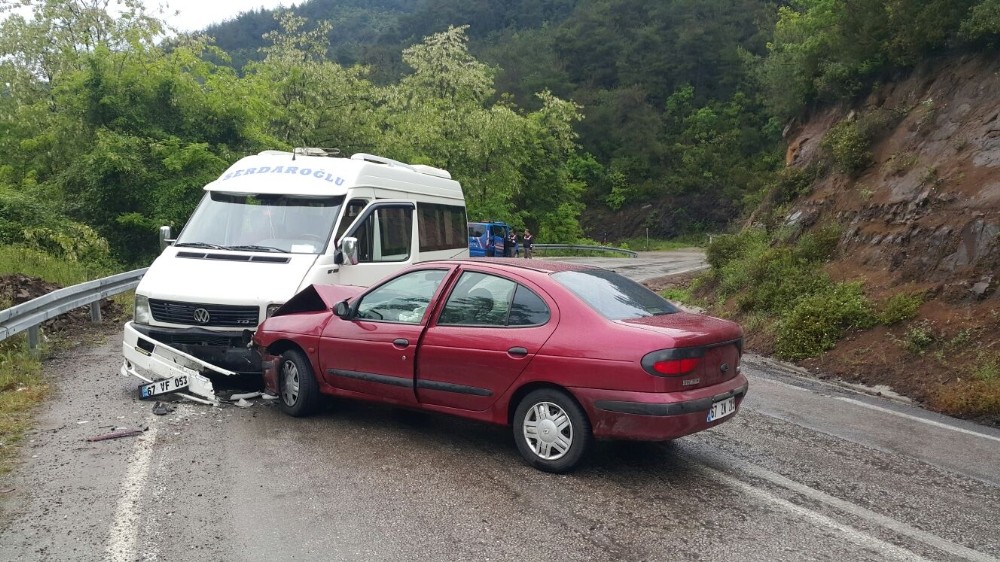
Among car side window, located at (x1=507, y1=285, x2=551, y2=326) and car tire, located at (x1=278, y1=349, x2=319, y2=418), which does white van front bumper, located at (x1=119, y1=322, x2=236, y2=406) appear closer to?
car tire, located at (x1=278, y1=349, x2=319, y2=418)

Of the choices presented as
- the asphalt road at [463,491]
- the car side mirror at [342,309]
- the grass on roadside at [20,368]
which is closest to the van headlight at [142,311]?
the asphalt road at [463,491]

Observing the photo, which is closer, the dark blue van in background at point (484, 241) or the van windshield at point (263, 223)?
the van windshield at point (263, 223)

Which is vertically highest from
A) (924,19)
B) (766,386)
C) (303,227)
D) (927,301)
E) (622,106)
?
(622,106)

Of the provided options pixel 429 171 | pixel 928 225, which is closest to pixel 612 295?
pixel 429 171

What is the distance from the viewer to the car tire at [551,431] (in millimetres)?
5371

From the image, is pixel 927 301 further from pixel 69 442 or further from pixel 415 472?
pixel 69 442

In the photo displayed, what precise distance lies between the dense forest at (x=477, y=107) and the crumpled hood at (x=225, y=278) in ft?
31.4

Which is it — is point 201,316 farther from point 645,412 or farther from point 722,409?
point 722,409

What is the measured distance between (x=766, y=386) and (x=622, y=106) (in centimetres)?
6146

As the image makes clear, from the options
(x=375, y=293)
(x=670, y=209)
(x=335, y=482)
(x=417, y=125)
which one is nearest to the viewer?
(x=335, y=482)

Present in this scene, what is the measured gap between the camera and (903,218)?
1248cm

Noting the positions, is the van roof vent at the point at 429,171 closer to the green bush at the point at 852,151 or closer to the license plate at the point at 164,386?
the license plate at the point at 164,386

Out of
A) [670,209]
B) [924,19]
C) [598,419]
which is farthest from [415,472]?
[670,209]

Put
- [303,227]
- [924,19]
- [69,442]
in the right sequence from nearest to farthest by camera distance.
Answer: [69,442] < [303,227] < [924,19]
